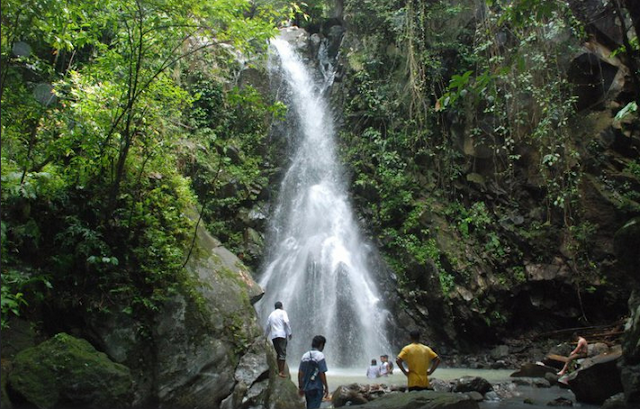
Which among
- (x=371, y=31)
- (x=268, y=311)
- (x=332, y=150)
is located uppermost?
(x=371, y=31)

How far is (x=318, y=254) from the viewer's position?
14.4 metres

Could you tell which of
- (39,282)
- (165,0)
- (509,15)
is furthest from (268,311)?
(509,15)

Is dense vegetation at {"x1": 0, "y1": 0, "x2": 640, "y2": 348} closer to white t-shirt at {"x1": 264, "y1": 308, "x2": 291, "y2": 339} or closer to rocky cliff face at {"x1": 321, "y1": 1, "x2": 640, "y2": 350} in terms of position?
rocky cliff face at {"x1": 321, "y1": 1, "x2": 640, "y2": 350}

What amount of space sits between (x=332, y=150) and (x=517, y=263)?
755cm

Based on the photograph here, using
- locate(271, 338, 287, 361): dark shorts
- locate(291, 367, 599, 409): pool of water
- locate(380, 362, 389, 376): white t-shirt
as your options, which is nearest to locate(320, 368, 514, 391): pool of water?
locate(291, 367, 599, 409): pool of water

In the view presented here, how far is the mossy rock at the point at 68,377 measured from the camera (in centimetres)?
505

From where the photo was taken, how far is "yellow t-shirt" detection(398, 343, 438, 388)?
569cm

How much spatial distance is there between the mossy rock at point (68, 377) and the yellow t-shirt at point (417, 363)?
3370 mm

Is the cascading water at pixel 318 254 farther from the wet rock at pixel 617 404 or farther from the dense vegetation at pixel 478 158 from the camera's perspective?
the wet rock at pixel 617 404

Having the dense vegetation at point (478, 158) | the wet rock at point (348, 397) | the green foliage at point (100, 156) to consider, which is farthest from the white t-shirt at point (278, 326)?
the dense vegetation at point (478, 158)

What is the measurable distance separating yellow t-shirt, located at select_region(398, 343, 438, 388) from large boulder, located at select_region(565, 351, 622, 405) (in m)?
3.59

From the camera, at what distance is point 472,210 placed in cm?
1520

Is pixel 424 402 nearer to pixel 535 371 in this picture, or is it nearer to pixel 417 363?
pixel 417 363

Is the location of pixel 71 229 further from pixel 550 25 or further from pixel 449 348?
pixel 550 25
